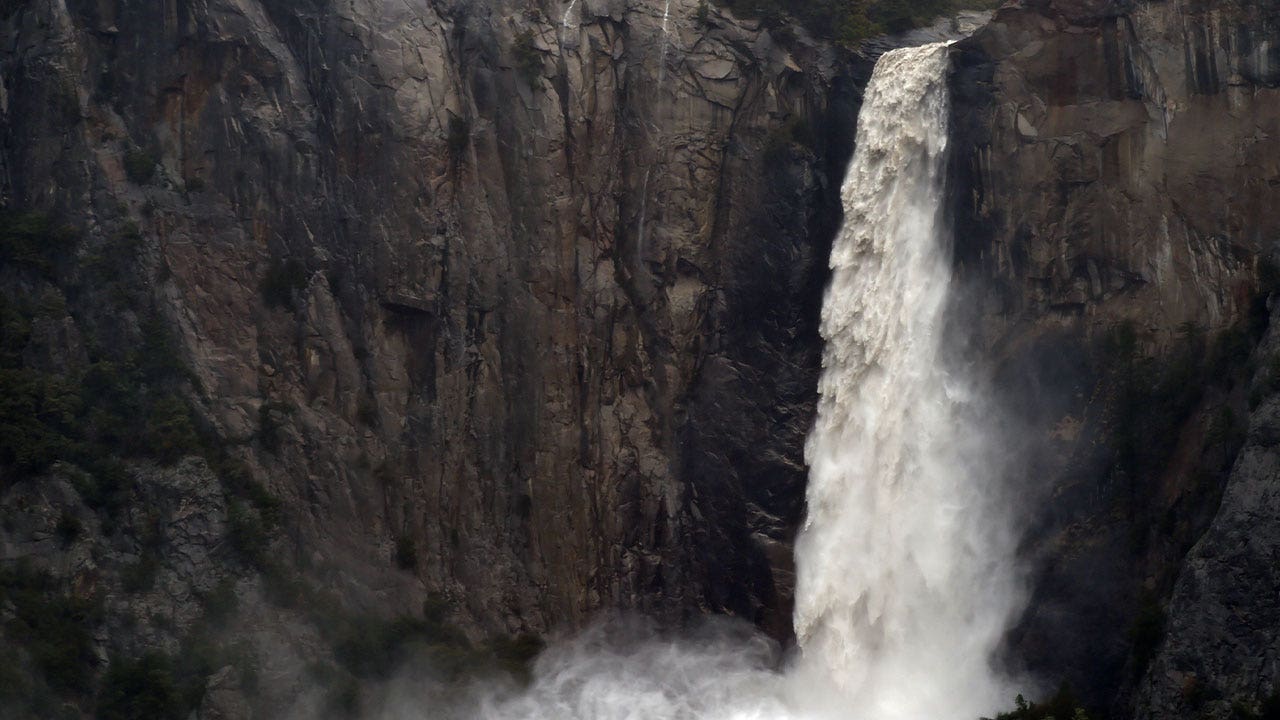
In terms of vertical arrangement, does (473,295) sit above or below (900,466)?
above

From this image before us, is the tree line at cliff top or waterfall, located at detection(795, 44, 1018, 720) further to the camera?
the tree line at cliff top

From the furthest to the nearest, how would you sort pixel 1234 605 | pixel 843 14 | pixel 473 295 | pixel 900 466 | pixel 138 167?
pixel 843 14 → pixel 473 295 → pixel 138 167 → pixel 900 466 → pixel 1234 605

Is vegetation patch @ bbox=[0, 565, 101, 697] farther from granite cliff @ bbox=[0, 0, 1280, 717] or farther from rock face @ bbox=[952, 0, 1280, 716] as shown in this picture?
rock face @ bbox=[952, 0, 1280, 716]

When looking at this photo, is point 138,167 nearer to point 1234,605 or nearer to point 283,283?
point 283,283

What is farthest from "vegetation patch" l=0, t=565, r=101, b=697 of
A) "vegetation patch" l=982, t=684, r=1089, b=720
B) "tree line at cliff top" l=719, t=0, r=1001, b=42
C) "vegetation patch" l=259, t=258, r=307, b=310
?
"tree line at cliff top" l=719, t=0, r=1001, b=42

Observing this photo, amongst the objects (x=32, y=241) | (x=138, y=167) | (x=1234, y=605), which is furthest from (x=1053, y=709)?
(x=32, y=241)

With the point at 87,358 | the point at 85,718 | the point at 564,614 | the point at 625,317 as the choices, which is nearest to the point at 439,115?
the point at 625,317
